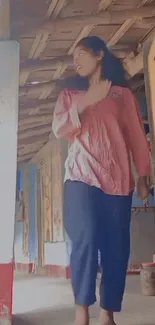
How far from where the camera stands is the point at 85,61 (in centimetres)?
254

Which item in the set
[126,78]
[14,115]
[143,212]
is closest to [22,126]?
[14,115]

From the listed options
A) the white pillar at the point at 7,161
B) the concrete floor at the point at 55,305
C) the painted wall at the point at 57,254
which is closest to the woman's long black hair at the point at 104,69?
the white pillar at the point at 7,161

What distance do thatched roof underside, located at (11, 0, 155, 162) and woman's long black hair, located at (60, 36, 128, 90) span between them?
1.4 inches

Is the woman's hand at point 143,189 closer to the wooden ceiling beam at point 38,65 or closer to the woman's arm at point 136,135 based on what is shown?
the woman's arm at point 136,135

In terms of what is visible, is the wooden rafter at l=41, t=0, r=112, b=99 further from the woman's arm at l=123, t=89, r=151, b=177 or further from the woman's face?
the woman's arm at l=123, t=89, r=151, b=177

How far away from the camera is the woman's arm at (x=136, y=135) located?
2449 mm

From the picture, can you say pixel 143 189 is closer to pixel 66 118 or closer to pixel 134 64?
pixel 66 118

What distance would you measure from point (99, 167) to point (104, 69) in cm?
55

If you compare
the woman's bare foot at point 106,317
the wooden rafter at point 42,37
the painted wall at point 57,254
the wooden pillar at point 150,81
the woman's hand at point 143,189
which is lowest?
the woman's bare foot at point 106,317

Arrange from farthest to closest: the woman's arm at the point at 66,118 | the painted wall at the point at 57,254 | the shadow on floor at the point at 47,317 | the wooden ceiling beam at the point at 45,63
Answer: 1. the wooden ceiling beam at the point at 45,63
2. the woman's arm at the point at 66,118
3. the painted wall at the point at 57,254
4. the shadow on floor at the point at 47,317

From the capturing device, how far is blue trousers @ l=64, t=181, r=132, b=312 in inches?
89.7

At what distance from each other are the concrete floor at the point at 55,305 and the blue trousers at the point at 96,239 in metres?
0.05

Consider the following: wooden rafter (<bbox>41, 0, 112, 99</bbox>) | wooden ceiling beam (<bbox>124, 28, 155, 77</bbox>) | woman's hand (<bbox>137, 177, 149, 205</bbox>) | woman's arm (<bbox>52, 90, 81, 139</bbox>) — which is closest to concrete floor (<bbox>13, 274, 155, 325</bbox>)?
woman's hand (<bbox>137, 177, 149, 205</bbox>)

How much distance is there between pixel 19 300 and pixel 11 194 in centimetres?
51
